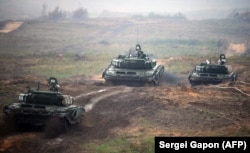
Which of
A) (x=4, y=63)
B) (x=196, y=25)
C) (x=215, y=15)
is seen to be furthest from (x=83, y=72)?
(x=215, y=15)

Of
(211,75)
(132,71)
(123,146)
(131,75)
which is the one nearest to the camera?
(123,146)

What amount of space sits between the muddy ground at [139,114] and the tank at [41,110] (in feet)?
1.54

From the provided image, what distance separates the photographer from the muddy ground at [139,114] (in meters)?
14.5

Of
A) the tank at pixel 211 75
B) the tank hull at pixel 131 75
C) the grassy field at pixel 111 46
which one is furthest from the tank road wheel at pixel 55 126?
the tank at pixel 211 75

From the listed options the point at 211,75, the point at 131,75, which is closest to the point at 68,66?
the point at 131,75

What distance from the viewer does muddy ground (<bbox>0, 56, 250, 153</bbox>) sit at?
14.5m

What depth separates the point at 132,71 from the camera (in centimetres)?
2484

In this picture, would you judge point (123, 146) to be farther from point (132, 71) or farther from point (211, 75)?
point (211, 75)

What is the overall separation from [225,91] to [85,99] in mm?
8352

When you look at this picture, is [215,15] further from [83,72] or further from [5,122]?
[5,122]

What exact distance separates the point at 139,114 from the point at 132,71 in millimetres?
7259

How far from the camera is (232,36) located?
67312 millimetres

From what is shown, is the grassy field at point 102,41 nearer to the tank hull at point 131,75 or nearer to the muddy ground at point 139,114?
the tank hull at point 131,75

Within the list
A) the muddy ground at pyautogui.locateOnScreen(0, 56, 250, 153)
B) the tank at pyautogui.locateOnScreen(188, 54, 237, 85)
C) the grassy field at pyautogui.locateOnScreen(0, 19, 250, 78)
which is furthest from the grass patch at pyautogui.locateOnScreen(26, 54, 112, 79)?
the tank at pyautogui.locateOnScreen(188, 54, 237, 85)
